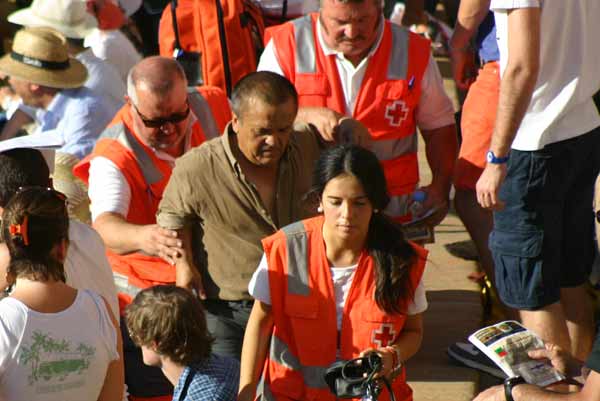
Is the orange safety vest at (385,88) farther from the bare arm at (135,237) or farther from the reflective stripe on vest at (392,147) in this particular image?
the bare arm at (135,237)

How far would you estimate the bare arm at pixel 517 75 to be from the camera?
4773mm

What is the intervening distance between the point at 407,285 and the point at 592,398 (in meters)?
0.98

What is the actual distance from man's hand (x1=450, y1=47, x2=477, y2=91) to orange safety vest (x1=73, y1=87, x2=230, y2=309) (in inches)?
58.8

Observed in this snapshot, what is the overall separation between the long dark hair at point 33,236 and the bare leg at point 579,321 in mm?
2290

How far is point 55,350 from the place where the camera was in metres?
3.95

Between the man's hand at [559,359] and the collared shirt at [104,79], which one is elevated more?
the collared shirt at [104,79]

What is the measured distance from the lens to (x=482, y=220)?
19.6 ft

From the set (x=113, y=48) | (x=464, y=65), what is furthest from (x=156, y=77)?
(x=113, y=48)

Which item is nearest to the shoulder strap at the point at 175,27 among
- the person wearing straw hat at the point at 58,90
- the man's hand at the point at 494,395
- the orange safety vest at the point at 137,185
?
the person wearing straw hat at the point at 58,90

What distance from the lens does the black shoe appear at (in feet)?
19.2

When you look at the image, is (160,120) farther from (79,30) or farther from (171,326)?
(79,30)

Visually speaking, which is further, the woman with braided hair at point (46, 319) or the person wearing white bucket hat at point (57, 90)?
the person wearing white bucket hat at point (57, 90)

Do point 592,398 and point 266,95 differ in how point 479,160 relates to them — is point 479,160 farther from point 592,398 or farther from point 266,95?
point 592,398

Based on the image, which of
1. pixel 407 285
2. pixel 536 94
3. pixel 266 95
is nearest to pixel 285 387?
pixel 407 285
